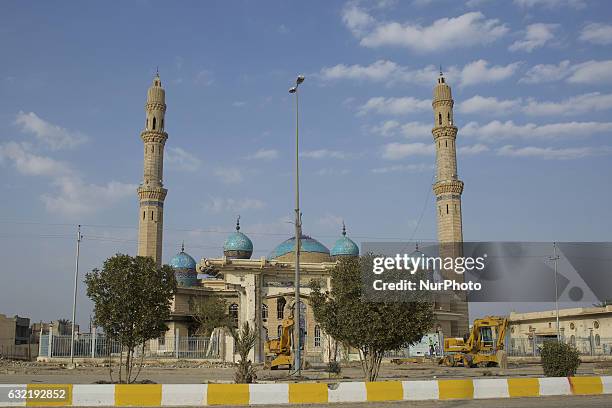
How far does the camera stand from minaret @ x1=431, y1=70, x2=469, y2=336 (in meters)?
58.1

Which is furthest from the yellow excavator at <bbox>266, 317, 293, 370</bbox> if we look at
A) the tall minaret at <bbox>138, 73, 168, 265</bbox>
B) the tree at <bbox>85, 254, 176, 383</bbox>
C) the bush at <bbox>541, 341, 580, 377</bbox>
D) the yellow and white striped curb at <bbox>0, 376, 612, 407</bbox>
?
the tall minaret at <bbox>138, 73, 168, 265</bbox>

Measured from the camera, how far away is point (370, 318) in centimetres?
1748

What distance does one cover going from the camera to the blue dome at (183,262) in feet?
219

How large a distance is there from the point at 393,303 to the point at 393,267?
3.75 ft

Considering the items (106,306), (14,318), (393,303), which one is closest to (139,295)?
(106,306)

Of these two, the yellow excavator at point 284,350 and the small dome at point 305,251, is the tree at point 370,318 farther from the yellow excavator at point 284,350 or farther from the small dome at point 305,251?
the small dome at point 305,251

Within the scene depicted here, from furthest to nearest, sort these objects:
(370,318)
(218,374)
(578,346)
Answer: (578,346) < (218,374) < (370,318)

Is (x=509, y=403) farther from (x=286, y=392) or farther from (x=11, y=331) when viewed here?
(x=11, y=331)

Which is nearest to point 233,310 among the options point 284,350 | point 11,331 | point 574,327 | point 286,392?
point 11,331

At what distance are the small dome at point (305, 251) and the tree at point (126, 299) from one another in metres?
43.6

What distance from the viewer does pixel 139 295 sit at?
754 inches

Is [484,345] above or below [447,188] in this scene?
below

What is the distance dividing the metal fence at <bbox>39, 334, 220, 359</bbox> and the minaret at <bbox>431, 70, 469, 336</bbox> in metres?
24.3

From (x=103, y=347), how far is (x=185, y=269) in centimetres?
2508
